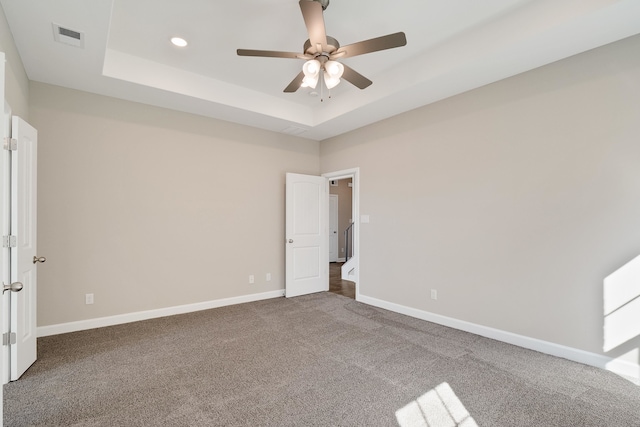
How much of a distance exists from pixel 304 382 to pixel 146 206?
2.92 m

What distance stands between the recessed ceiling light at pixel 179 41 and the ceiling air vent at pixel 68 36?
2.49 feet

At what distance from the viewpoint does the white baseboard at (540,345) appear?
104 inches

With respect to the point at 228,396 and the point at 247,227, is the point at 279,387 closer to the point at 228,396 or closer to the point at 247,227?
the point at 228,396

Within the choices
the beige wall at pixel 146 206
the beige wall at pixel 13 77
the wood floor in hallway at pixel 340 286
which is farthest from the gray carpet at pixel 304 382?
the beige wall at pixel 13 77

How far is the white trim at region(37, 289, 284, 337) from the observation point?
349 cm

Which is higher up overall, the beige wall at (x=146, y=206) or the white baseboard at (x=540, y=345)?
the beige wall at (x=146, y=206)

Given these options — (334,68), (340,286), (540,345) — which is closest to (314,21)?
(334,68)

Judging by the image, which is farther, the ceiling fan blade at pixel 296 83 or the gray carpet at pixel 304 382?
the ceiling fan blade at pixel 296 83

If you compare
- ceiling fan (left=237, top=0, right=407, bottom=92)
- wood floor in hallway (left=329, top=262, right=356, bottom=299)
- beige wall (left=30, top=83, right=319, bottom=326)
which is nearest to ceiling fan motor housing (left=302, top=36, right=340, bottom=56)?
ceiling fan (left=237, top=0, right=407, bottom=92)

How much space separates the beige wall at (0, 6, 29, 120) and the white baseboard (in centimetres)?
458

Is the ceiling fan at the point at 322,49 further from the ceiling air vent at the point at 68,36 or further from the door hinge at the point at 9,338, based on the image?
the door hinge at the point at 9,338

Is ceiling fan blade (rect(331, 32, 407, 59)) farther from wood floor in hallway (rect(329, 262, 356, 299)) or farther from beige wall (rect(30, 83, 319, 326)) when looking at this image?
wood floor in hallway (rect(329, 262, 356, 299))

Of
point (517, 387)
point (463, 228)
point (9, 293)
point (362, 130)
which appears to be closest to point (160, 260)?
point (9, 293)

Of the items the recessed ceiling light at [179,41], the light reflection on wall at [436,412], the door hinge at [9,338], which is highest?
the recessed ceiling light at [179,41]
